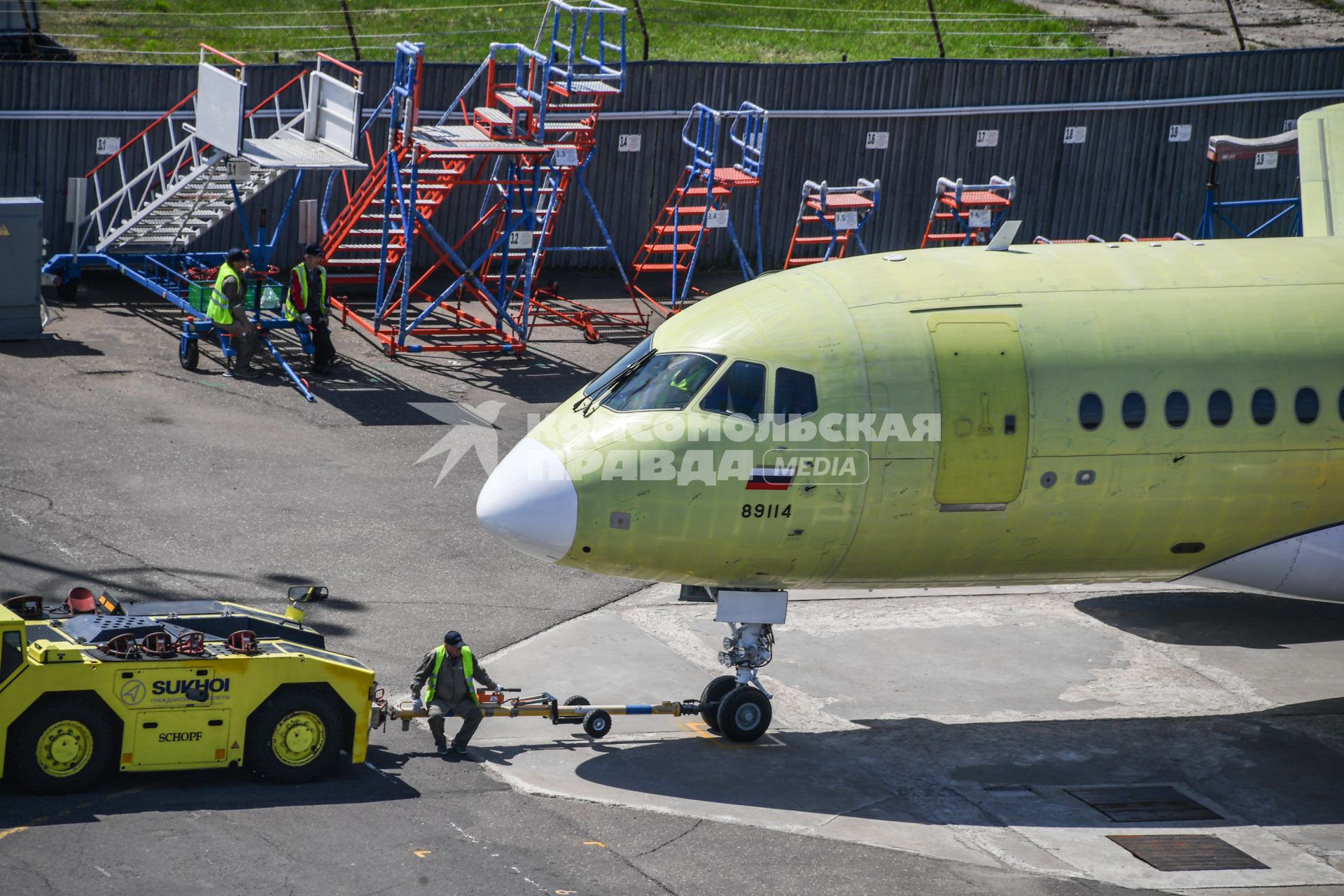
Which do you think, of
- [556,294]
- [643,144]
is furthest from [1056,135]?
[556,294]

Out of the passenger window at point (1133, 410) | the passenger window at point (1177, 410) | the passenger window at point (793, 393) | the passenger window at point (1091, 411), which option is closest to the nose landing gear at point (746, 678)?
the passenger window at point (793, 393)

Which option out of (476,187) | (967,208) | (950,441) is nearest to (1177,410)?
(950,441)

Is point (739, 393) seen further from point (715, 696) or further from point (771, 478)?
point (715, 696)

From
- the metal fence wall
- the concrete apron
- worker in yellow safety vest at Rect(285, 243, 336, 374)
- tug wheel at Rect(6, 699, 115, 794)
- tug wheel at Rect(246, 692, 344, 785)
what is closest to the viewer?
tug wheel at Rect(6, 699, 115, 794)

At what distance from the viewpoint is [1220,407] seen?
15078 mm

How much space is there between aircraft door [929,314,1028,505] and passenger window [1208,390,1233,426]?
1830 millimetres

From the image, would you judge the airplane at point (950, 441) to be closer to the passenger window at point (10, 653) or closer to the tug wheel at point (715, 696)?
the tug wheel at point (715, 696)

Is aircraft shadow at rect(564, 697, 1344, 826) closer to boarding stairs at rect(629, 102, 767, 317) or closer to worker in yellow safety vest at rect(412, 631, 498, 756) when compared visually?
worker in yellow safety vest at rect(412, 631, 498, 756)

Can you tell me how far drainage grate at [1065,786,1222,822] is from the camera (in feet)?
48.5

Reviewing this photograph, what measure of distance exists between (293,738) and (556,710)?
2592 millimetres

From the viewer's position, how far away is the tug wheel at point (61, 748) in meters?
13.0

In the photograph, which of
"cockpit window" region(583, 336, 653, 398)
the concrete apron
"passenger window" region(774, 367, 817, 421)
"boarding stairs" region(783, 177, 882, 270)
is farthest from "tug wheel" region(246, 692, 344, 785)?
"boarding stairs" region(783, 177, 882, 270)

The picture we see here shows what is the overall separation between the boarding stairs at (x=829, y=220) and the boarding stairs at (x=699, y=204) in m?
0.95

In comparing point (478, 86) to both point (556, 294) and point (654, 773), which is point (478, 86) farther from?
point (654, 773)
